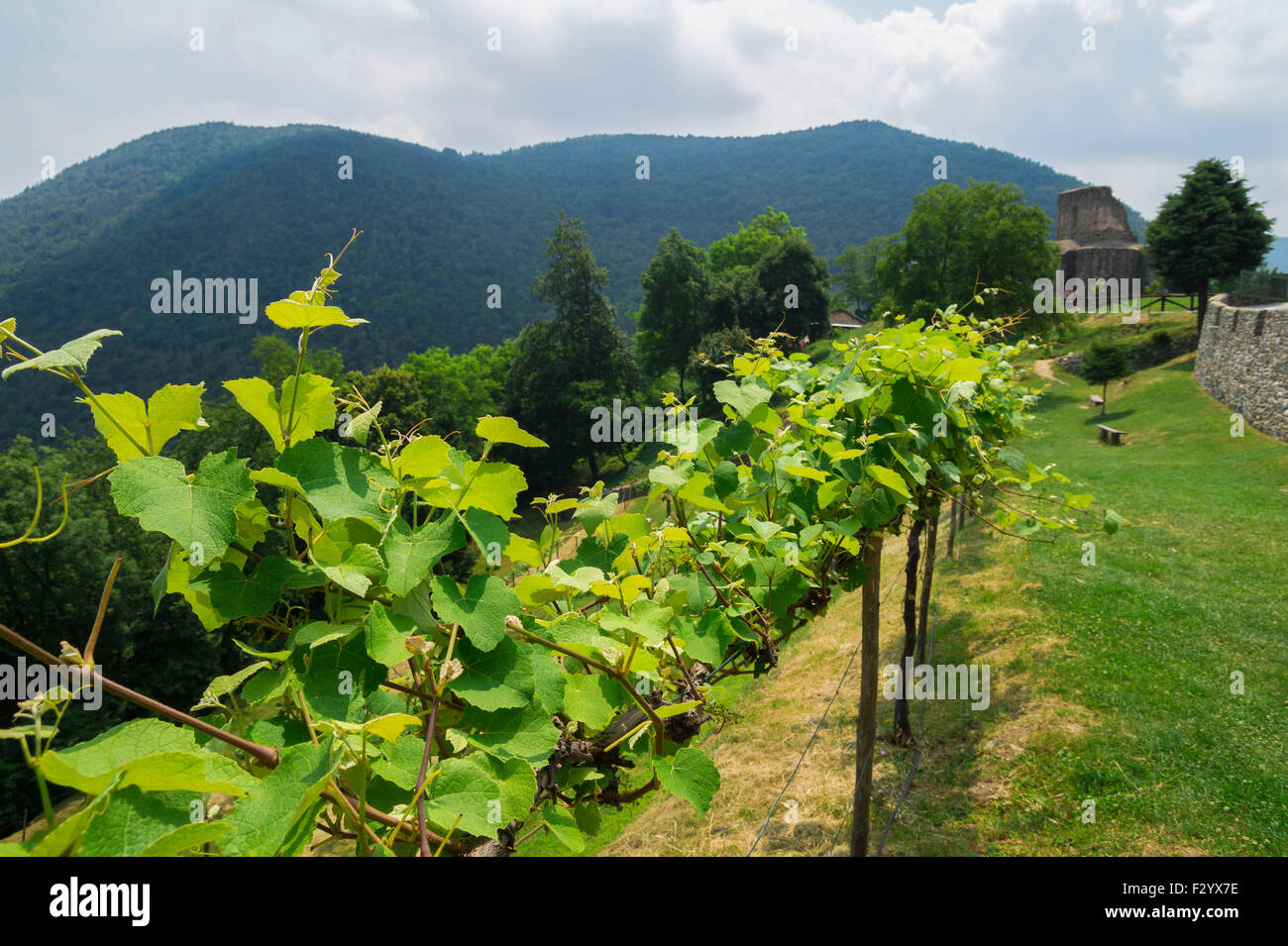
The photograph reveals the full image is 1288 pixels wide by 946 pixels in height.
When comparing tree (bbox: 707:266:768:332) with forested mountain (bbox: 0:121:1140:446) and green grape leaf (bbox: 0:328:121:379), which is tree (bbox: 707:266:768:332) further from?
green grape leaf (bbox: 0:328:121:379)

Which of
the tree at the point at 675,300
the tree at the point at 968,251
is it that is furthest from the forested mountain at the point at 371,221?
the tree at the point at 968,251

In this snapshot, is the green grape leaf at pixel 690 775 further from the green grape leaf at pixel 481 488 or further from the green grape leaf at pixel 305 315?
the green grape leaf at pixel 305 315

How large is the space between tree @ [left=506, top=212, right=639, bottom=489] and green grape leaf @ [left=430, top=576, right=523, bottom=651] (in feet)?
111

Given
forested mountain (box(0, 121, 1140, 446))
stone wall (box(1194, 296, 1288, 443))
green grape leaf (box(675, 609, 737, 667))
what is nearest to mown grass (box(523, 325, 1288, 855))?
green grape leaf (box(675, 609, 737, 667))

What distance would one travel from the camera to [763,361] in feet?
6.56

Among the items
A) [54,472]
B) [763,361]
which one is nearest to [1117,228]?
[763,361]

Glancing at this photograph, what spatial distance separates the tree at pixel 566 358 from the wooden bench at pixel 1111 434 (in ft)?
74.1

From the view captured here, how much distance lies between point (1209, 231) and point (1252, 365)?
12.6m

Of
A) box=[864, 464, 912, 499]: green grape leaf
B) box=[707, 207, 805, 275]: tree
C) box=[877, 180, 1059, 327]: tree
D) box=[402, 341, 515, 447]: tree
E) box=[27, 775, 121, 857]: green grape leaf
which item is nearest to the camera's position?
box=[27, 775, 121, 857]: green grape leaf

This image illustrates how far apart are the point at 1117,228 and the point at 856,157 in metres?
108

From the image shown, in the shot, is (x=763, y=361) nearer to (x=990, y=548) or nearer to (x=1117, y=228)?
(x=990, y=548)

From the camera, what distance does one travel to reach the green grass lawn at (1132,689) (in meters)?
5.04

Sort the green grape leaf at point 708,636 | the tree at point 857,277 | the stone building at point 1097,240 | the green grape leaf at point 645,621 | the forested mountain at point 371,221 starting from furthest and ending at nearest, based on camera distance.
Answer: the forested mountain at point 371,221, the tree at point 857,277, the stone building at point 1097,240, the green grape leaf at point 708,636, the green grape leaf at point 645,621

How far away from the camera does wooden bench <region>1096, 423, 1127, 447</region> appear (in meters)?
17.4
